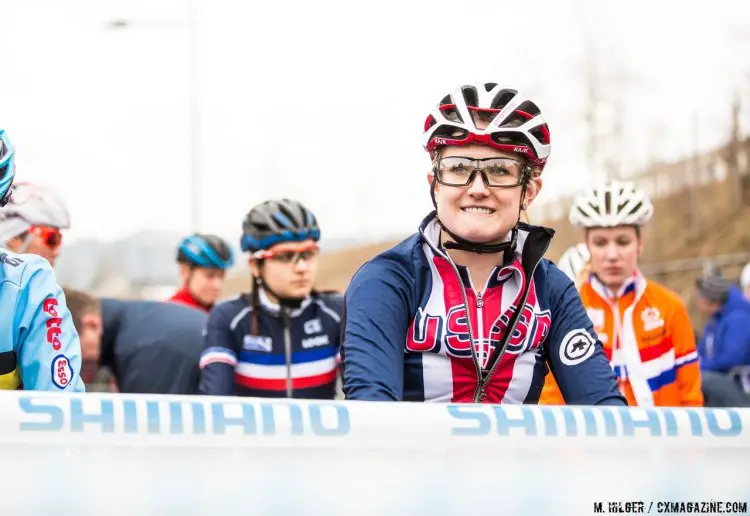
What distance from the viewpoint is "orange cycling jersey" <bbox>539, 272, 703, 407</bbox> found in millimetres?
6629

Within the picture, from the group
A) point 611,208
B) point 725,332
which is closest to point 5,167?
point 611,208

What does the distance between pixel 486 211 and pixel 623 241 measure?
351cm

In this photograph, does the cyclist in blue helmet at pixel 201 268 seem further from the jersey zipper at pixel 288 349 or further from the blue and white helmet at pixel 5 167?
the blue and white helmet at pixel 5 167

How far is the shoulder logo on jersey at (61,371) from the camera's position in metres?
3.49

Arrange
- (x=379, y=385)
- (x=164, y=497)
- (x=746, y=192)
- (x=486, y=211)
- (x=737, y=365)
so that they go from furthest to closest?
1. (x=746, y=192)
2. (x=737, y=365)
3. (x=486, y=211)
4. (x=379, y=385)
5. (x=164, y=497)

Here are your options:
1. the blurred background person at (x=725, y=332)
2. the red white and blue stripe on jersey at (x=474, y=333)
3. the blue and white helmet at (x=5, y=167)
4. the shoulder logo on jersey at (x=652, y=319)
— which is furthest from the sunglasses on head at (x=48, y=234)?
the blurred background person at (x=725, y=332)

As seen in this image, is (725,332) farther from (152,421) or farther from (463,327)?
(152,421)

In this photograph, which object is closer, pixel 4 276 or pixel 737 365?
pixel 4 276

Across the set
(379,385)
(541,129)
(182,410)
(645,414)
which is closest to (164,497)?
(182,410)

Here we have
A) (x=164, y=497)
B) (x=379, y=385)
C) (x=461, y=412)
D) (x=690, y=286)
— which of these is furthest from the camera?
(x=690, y=286)

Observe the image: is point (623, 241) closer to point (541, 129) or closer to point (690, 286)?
point (541, 129)

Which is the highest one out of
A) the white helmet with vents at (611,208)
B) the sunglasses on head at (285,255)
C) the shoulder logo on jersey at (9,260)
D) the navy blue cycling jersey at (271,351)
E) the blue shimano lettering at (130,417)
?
the shoulder logo on jersey at (9,260)

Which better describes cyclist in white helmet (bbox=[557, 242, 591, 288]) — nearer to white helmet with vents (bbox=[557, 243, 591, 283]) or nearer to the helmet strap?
white helmet with vents (bbox=[557, 243, 591, 283])

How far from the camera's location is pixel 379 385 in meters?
3.44
